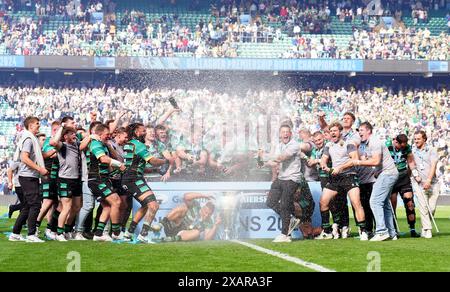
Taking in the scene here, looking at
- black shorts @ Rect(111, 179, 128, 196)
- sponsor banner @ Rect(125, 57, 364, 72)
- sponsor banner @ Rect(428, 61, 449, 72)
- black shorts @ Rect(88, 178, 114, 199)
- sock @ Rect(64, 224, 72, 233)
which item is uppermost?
black shorts @ Rect(88, 178, 114, 199)

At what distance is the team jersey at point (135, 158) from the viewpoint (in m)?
13.0

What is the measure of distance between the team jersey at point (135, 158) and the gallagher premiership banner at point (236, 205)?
688 mm

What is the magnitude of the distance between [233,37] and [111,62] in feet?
23.8

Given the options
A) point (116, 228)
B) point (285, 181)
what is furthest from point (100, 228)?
point (285, 181)

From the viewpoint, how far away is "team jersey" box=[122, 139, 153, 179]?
12969mm

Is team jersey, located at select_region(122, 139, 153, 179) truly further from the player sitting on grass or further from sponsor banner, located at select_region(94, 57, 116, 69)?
sponsor banner, located at select_region(94, 57, 116, 69)

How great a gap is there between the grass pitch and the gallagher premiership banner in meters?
0.57

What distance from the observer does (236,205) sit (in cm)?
1406

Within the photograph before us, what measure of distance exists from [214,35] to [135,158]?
3542cm

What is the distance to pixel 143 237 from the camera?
43.3 ft

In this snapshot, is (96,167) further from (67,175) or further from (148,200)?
(148,200)

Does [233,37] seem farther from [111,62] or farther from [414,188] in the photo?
[414,188]

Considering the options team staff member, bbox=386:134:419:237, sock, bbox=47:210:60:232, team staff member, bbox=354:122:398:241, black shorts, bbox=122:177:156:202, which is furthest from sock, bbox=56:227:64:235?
team staff member, bbox=386:134:419:237
